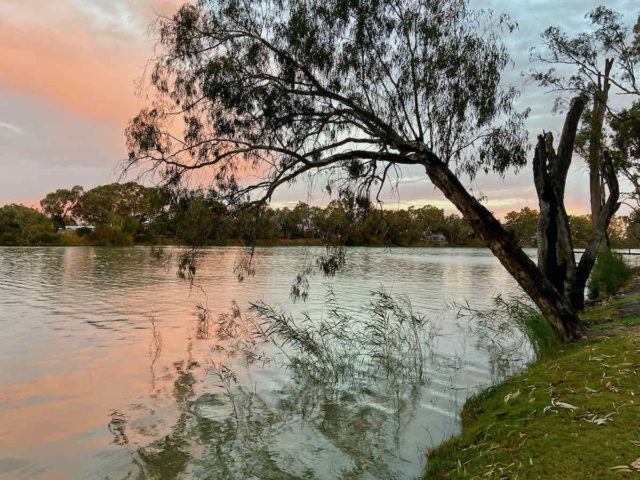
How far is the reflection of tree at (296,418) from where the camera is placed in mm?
3562

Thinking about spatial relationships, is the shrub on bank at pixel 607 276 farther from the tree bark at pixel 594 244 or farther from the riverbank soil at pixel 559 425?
the riverbank soil at pixel 559 425

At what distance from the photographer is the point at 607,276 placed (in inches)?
536

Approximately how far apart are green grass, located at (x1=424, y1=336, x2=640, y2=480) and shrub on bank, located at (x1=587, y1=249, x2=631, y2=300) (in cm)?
1061

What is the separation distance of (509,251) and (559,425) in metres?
3.42

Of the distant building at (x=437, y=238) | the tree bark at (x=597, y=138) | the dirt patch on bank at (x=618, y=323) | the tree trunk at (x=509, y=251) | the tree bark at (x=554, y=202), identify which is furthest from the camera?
the distant building at (x=437, y=238)

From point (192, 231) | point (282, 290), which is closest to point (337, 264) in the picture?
point (192, 231)

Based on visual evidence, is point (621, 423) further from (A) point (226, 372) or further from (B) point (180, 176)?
(B) point (180, 176)

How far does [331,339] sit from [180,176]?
3.80m

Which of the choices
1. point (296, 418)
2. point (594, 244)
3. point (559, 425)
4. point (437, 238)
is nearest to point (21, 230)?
point (296, 418)

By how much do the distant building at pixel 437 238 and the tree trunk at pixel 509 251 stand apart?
7207 centimetres

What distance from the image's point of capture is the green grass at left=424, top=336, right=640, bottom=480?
235 cm

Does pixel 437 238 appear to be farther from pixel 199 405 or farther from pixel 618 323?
pixel 199 405

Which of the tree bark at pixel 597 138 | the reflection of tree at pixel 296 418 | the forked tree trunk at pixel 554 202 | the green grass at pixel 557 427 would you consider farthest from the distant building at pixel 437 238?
the green grass at pixel 557 427

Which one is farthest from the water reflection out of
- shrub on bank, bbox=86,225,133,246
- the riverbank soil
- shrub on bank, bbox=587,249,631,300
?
shrub on bank, bbox=86,225,133,246
